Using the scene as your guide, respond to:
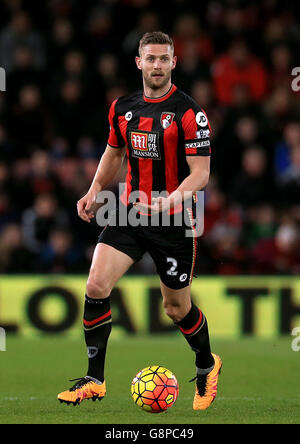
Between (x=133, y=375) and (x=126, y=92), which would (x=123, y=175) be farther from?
(x=133, y=375)

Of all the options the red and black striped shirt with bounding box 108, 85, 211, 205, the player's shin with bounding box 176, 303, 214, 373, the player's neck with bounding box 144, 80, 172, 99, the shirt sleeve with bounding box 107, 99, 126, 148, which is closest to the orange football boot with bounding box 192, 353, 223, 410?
the player's shin with bounding box 176, 303, 214, 373

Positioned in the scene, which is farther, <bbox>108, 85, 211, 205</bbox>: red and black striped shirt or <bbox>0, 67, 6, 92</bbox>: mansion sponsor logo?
<bbox>0, 67, 6, 92</bbox>: mansion sponsor logo

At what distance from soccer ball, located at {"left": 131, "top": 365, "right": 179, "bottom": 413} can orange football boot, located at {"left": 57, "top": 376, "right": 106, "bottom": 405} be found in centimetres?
23

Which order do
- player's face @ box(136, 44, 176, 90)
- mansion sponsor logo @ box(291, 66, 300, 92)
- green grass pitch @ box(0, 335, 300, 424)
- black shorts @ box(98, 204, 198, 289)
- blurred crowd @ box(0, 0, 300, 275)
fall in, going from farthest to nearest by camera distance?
mansion sponsor logo @ box(291, 66, 300, 92)
blurred crowd @ box(0, 0, 300, 275)
black shorts @ box(98, 204, 198, 289)
player's face @ box(136, 44, 176, 90)
green grass pitch @ box(0, 335, 300, 424)

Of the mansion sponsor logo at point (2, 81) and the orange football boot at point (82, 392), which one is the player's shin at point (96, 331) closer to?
the orange football boot at point (82, 392)

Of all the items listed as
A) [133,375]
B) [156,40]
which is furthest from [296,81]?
[156,40]

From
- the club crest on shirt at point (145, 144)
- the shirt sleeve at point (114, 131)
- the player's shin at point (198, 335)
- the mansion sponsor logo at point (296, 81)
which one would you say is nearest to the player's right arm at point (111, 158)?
the shirt sleeve at point (114, 131)

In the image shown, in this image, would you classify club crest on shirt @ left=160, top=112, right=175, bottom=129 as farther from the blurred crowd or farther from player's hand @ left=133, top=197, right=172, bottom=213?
the blurred crowd

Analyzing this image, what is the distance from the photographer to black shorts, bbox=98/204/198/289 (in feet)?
20.9

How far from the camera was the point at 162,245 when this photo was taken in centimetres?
638

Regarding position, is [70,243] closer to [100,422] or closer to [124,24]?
[124,24]

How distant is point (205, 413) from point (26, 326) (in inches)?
199

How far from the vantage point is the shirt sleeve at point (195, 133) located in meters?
6.22

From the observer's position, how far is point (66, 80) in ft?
43.4
